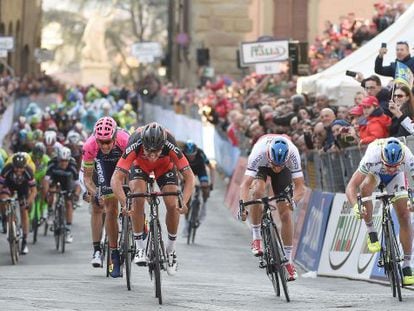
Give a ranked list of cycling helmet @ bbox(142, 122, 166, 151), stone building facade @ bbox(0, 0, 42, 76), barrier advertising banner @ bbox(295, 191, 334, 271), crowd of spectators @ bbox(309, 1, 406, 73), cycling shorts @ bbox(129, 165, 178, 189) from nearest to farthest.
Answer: cycling helmet @ bbox(142, 122, 166, 151)
cycling shorts @ bbox(129, 165, 178, 189)
barrier advertising banner @ bbox(295, 191, 334, 271)
crowd of spectators @ bbox(309, 1, 406, 73)
stone building facade @ bbox(0, 0, 42, 76)

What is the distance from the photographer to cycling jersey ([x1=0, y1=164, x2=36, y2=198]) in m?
22.7

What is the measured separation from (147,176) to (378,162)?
2299 millimetres

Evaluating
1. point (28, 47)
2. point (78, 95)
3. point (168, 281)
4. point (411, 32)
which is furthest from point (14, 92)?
point (168, 281)

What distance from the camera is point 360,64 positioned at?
24766 millimetres

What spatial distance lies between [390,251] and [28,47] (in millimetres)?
69810

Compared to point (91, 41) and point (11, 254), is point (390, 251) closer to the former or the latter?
point (11, 254)

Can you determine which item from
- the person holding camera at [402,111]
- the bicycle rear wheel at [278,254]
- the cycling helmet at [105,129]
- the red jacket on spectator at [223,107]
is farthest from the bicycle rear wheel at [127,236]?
the red jacket on spectator at [223,107]

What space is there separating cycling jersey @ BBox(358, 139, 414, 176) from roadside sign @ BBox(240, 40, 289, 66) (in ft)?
52.7

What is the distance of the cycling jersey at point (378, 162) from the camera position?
15203 mm

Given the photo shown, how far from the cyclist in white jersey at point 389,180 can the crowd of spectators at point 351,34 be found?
524 inches

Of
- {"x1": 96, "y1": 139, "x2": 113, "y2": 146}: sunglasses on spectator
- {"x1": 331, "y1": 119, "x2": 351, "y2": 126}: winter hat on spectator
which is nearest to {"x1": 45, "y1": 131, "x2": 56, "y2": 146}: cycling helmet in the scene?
{"x1": 331, "y1": 119, "x2": 351, "y2": 126}: winter hat on spectator

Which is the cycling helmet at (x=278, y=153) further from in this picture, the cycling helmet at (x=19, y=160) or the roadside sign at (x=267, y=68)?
the roadside sign at (x=267, y=68)

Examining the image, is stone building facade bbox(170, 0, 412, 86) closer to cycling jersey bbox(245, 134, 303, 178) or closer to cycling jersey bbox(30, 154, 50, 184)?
cycling jersey bbox(30, 154, 50, 184)

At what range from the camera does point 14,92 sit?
5847cm
